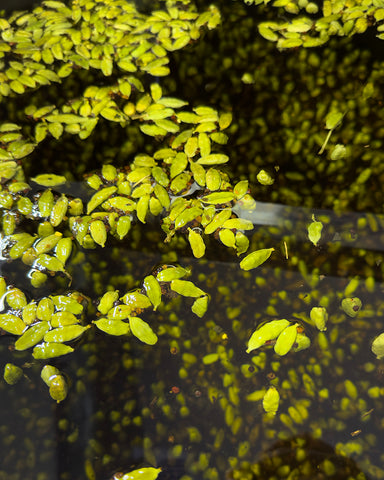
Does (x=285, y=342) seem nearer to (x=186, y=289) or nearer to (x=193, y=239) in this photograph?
(x=186, y=289)

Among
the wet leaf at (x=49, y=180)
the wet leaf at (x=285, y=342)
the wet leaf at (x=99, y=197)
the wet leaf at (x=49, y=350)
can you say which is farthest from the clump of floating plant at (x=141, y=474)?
the wet leaf at (x=49, y=180)

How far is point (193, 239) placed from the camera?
1340 mm

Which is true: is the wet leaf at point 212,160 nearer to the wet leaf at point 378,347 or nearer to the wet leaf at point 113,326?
the wet leaf at point 113,326

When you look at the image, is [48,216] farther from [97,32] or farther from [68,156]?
[97,32]

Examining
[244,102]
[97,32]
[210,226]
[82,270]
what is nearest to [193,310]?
[210,226]

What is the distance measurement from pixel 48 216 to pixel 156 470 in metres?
0.91

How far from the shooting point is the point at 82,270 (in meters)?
1.33

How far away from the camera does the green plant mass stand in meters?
1.12

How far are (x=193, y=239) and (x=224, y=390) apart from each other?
1.64ft

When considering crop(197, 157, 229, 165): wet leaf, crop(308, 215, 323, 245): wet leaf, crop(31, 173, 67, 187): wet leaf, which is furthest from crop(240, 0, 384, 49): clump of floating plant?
crop(31, 173, 67, 187): wet leaf

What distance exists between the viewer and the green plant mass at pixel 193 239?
3.67ft

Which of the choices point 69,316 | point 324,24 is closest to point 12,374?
point 69,316

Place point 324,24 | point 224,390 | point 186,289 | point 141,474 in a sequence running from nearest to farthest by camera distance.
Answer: point 141,474 → point 224,390 → point 186,289 → point 324,24

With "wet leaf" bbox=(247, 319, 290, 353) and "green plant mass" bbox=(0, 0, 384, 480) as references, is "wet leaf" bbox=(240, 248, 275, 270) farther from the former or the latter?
"wet leaf" bbox=(247, 319, 290, 353)
